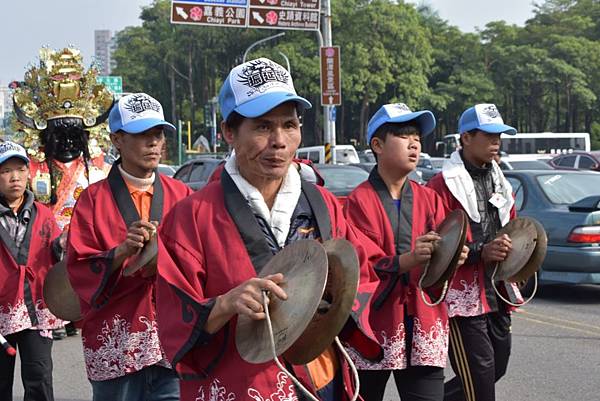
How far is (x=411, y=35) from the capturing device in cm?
4834

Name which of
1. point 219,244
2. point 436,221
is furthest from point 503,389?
point 219,244

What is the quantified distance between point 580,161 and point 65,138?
2216 cm

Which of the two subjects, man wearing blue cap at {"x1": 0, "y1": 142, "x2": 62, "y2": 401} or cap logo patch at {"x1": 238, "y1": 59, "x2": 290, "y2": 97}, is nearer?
cap logo patch at {"x1": 238, "y1": 59, "x2": 290, "y2": 97}

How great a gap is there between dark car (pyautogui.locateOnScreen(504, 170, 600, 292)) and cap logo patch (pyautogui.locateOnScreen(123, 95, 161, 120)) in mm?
6802

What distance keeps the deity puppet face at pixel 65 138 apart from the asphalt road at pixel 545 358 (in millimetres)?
1843

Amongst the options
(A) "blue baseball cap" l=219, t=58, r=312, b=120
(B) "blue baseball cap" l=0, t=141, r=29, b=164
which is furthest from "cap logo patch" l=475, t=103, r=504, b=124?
(B) "blue baseball cap" l=0, t=141, r=29, b=164

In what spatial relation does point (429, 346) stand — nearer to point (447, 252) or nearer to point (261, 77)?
point (447, 252)

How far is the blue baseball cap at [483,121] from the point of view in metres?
4.74

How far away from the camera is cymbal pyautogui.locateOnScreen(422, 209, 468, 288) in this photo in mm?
3715

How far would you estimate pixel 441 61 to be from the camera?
55062 mm

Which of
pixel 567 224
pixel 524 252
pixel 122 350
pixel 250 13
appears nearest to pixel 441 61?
pixel 250 13

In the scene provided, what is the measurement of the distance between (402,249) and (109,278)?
1.28 meters

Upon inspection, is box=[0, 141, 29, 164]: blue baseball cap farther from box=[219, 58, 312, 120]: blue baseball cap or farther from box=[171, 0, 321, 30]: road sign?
box=[171, 0, 321, 30]: road sign

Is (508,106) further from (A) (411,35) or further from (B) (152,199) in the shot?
(B) (152,199)
